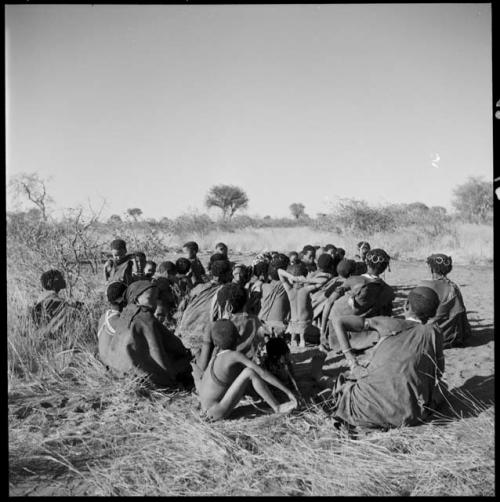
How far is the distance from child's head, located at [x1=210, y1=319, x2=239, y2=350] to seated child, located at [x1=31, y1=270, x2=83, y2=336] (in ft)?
7.24

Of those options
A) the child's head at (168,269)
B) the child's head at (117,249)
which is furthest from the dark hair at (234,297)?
the child's head at (117,249)

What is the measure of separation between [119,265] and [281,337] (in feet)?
10.1

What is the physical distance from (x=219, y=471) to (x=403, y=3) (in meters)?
3.40

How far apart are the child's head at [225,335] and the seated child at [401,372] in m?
0.96

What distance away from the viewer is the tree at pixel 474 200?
1898cm

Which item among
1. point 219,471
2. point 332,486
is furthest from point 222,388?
point 332,486

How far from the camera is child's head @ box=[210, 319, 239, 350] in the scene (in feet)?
11.3

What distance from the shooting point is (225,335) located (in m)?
3.45

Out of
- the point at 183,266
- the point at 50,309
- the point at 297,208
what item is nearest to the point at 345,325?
the point at 50,309

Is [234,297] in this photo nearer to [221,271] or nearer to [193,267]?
[221,271]

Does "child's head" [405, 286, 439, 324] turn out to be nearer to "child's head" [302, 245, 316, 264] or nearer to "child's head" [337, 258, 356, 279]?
"child's head" [337, 258, 356, 279]

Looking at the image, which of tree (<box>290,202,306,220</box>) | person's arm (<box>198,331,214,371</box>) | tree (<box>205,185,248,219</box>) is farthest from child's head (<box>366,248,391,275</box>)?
tree (<box>290,202,306,220</box>)

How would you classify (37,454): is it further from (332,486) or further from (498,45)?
(498,45)

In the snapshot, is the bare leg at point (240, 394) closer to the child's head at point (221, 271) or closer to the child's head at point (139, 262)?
the child's head at point (221, 271)
